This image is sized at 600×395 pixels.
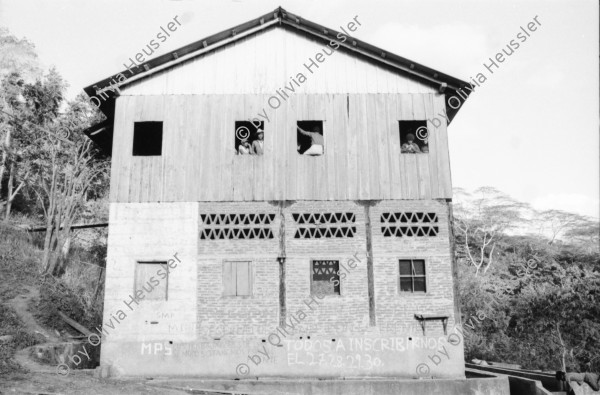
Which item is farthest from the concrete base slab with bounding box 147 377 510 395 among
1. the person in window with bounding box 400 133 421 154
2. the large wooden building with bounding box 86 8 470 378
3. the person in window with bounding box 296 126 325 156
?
the person in window with bounding box 400 133 421 154

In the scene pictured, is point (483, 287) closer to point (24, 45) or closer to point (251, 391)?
point (251, 391)

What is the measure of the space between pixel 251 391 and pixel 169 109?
820 cm

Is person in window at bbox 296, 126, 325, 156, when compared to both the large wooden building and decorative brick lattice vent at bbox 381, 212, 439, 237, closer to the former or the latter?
the large wooden building

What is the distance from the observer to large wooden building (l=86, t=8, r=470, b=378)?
13719 mm

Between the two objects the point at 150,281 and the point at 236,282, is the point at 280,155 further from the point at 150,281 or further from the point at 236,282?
the point at 150,281

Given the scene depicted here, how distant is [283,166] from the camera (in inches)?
581

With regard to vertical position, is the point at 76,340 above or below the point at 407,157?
below

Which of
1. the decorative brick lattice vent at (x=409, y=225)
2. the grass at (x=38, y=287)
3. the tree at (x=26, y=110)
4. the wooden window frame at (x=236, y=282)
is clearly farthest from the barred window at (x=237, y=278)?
the tree at (x=26, y=110)

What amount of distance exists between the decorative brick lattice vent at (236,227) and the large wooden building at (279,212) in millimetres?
40

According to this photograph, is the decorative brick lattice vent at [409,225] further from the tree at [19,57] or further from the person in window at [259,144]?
the tree at [19,57]

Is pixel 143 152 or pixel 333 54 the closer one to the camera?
pixel 333 54

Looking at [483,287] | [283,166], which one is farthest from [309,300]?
[483,287]

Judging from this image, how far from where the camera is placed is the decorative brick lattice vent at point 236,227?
47.1 feet

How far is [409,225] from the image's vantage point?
14.5 m
